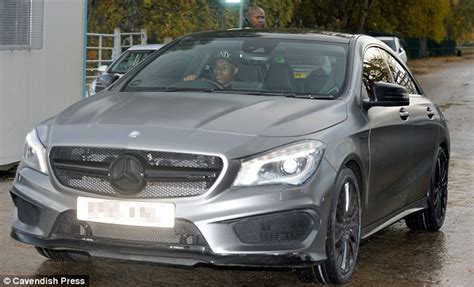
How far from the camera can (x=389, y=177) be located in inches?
269

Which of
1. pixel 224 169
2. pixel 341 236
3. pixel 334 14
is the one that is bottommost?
pixel 334 14

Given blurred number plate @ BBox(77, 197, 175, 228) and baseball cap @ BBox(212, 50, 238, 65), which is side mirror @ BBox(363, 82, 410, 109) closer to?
baseball cap @ BBox(212, 50, 238, 65)

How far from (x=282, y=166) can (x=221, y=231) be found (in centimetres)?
48

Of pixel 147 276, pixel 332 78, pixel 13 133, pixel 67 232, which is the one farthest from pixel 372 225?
pixel 13 133

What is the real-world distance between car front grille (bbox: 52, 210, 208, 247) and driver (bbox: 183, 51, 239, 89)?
5.00ft

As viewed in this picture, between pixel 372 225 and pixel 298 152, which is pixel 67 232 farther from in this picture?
pixel 372 225

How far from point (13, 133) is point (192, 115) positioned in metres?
5.21

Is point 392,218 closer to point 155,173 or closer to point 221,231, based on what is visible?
point 221,231

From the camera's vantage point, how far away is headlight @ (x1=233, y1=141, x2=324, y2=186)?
17.7 feet

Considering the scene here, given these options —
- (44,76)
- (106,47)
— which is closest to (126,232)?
(44,76)

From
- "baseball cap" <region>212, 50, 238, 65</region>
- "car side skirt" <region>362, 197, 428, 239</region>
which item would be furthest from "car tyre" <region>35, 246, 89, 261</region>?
"car side skirt" <region>362, 197, 428, 239</region>

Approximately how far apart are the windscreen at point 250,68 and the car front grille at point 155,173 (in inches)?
46.9

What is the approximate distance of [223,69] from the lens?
6.82m

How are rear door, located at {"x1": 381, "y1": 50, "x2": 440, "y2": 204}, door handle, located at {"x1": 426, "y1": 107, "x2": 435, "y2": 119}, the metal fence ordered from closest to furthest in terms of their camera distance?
1. rear door, located at {"x1": 381, "y1": 50, "x2": 440, "y2": 204}
2. door handle, located at {"x1": 426, "y1": 107, "x2": 435, "y2": 119}
3. the metal fence
